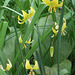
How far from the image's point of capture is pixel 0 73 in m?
0.34

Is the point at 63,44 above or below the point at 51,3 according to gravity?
below

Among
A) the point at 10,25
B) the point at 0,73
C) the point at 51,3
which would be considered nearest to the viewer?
the point at 0,73

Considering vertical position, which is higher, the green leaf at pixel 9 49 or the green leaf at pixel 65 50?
the green leaf at pixel 9 49

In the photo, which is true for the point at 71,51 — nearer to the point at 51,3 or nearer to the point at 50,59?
the point at 50,59

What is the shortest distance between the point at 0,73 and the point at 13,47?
1.76 ft

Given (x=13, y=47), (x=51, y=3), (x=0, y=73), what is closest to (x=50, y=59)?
(x=13, y=47)

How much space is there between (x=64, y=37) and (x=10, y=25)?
1.32ft

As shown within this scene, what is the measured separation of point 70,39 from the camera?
0.91m

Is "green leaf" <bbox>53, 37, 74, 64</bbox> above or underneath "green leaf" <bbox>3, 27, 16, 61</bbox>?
underneath

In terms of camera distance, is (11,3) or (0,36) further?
(11,3)

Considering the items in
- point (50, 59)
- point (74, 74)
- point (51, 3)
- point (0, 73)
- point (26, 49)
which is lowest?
point (74, 74)

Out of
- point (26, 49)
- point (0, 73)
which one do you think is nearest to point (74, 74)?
point (26, 49)

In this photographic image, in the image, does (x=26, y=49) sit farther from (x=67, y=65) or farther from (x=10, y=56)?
(x=67, y=65)

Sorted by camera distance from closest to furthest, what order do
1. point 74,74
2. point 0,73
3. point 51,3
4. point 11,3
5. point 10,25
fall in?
point 0,73, point 51,3, point 74,74, point 10,25, point 11,3
